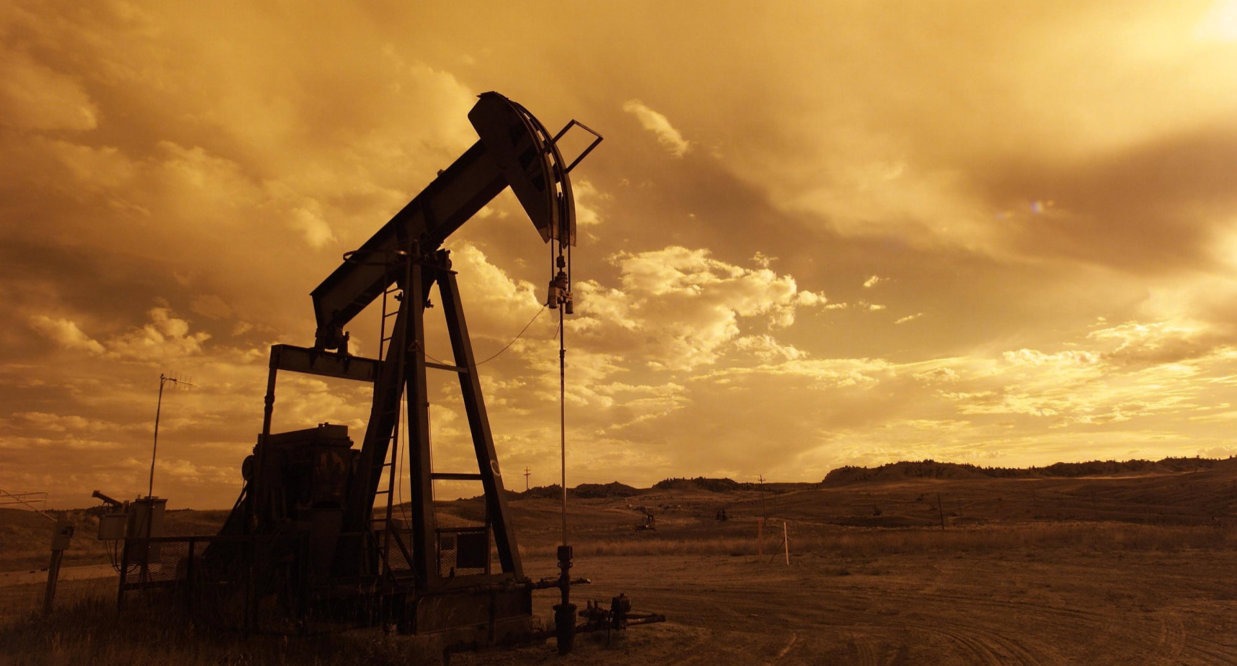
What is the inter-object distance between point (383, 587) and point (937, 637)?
289 inches

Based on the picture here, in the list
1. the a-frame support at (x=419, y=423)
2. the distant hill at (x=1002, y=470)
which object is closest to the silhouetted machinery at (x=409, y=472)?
the a-frame support at (x=419, y=423)

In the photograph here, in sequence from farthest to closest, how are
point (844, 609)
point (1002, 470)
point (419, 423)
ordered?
point (1002, 470), point (844, 609), point (419, 423)

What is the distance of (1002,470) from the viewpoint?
116m

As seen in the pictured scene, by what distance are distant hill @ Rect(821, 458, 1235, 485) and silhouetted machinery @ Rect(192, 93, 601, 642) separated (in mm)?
113048

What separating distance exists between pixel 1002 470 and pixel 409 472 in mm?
127055

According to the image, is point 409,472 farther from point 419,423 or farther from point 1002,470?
point 1002,470

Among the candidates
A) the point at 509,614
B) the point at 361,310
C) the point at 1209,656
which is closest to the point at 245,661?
the point at 509,614

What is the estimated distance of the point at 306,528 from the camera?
905 cm

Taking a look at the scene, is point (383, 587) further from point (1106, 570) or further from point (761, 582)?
point (1106, 570)

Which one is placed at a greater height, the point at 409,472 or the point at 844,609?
the point at 409,472

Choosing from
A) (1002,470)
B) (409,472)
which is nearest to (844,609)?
(409,472)

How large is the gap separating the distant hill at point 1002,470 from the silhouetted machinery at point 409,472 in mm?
113048

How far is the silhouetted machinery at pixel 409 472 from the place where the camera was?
8562 mm

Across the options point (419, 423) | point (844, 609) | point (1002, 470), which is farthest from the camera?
point (1002, 470)
